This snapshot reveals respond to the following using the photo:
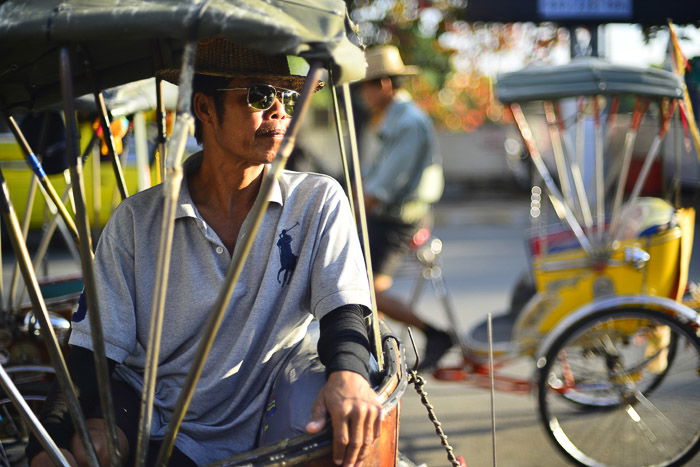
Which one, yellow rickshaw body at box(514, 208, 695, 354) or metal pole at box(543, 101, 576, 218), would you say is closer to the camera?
yellow rickshaw body at box(514, 208, 695, 354)

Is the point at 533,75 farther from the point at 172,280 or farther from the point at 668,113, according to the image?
the point at 172,280

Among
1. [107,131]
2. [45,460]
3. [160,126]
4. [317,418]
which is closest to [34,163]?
[107,131]

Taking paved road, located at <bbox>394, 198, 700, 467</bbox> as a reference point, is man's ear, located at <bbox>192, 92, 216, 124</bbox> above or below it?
above

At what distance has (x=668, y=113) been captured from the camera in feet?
11.7

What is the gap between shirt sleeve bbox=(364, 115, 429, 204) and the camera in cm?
414

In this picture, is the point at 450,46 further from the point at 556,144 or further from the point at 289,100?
the point at 289,100

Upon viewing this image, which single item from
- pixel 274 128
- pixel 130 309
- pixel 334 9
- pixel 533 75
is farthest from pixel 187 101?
pixel 533 75

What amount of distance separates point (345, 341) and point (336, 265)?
0.19m

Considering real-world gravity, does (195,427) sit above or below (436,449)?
above

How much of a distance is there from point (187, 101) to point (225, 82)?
1.85ft

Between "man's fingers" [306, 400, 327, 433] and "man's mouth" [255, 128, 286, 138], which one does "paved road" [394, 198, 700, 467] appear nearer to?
"man's fingers" [306, 400, 327, 433]

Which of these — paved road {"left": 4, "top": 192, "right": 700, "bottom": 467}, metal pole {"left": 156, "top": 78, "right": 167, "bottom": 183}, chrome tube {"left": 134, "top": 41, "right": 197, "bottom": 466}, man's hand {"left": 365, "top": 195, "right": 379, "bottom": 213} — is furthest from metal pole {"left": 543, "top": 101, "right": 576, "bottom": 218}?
chrome tube {"left": 134, "top": 41, "right": 197, "bottom": 466}

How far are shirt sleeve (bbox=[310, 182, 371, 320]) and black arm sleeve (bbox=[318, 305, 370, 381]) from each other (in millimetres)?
25

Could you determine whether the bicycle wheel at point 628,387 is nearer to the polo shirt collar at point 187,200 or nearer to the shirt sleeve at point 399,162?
the shirt sleeve at point 399,162
